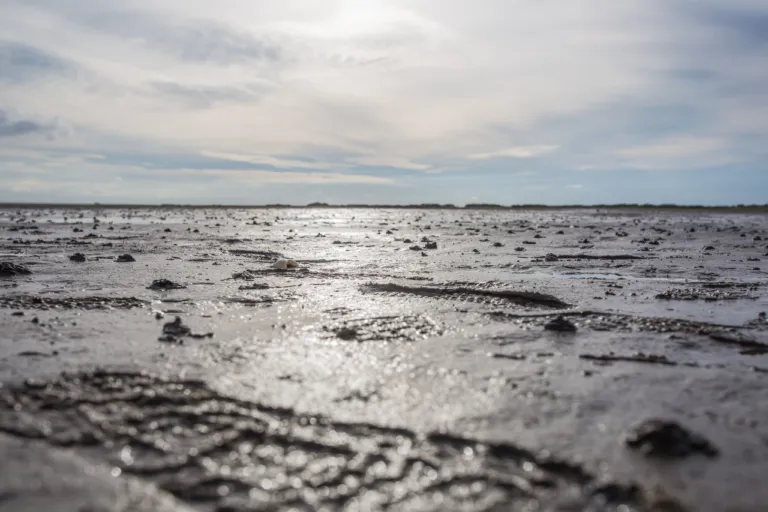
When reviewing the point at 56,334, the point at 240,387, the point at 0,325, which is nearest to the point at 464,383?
the point at 240,387

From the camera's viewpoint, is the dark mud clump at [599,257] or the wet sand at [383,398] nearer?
the wet sand at [383,398]

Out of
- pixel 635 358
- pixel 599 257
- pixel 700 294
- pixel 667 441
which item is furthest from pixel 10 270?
pixel 599 257

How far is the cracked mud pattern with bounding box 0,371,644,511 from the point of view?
96.2 inches

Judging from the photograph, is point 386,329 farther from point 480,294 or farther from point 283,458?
point 283,458

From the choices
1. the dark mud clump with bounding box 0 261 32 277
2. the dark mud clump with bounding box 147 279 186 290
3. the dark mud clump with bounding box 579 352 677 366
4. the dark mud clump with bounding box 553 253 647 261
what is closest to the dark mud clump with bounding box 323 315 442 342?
the dark mud clump with bounding box 579 352 677 366

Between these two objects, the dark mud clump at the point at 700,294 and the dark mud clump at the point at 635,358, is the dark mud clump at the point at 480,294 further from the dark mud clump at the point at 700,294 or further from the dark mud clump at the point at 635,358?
the dark mud clump at the point at 635,358

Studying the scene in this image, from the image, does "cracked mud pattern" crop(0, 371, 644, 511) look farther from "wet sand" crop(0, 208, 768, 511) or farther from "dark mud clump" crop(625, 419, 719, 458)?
"dark mud clump" crop(625, 419, 719, 458)

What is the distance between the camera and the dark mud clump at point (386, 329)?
16.4 ft

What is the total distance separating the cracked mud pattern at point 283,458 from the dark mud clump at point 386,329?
1743mm

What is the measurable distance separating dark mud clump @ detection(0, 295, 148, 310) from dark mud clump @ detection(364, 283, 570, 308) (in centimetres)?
303

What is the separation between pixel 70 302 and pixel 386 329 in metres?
3.85

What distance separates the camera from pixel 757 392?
12.2 ft

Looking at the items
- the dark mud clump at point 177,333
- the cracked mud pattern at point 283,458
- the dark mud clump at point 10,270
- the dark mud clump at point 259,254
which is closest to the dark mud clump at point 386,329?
the dark mud clump at point 177,333

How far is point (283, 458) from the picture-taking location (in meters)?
2.78
